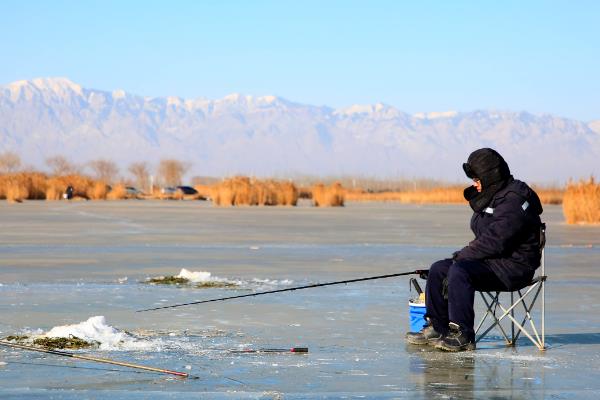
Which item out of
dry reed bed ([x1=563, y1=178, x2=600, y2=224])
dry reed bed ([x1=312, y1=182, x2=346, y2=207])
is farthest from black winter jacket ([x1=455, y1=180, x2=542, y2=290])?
dry reed bed ([x1=312, y1=182, x2=346, y2=207])

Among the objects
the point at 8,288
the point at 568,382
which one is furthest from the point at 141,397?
the point at 8,288

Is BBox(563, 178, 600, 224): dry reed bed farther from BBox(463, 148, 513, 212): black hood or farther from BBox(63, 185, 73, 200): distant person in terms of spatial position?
BBox(63, 185, 73, 200): distant person

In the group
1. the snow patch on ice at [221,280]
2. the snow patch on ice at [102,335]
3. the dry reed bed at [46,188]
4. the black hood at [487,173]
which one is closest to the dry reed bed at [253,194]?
the dry reed bed at [46,188]

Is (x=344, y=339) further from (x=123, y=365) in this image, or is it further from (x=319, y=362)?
(x=123, y=365)

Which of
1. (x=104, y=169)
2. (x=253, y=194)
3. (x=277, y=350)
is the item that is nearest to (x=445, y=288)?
(x=277, y=350)

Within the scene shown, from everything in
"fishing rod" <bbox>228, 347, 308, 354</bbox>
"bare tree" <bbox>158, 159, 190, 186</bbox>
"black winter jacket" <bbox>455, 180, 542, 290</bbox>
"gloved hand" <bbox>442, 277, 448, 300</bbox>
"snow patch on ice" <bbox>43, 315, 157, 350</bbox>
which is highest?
"bare tree" <bbox>158, 159, 190, 186</bbox>

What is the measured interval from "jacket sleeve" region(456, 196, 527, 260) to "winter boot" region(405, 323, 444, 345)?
56 cm

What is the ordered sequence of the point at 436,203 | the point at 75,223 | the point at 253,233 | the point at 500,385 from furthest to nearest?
the point at 436,203 < the point at 75,223 < the point at 253,233 < the point at 500,385

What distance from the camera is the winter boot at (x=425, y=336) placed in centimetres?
870

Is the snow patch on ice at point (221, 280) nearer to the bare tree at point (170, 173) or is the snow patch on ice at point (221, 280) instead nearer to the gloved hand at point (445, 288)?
the gloved hand at point (445, 288)

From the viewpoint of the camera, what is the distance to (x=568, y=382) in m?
7.36

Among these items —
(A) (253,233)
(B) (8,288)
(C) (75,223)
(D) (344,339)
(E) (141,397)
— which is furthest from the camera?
(C) (75,223)

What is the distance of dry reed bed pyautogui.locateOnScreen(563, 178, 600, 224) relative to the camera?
33.3 metres

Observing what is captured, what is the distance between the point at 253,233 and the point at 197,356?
61.0 ft
